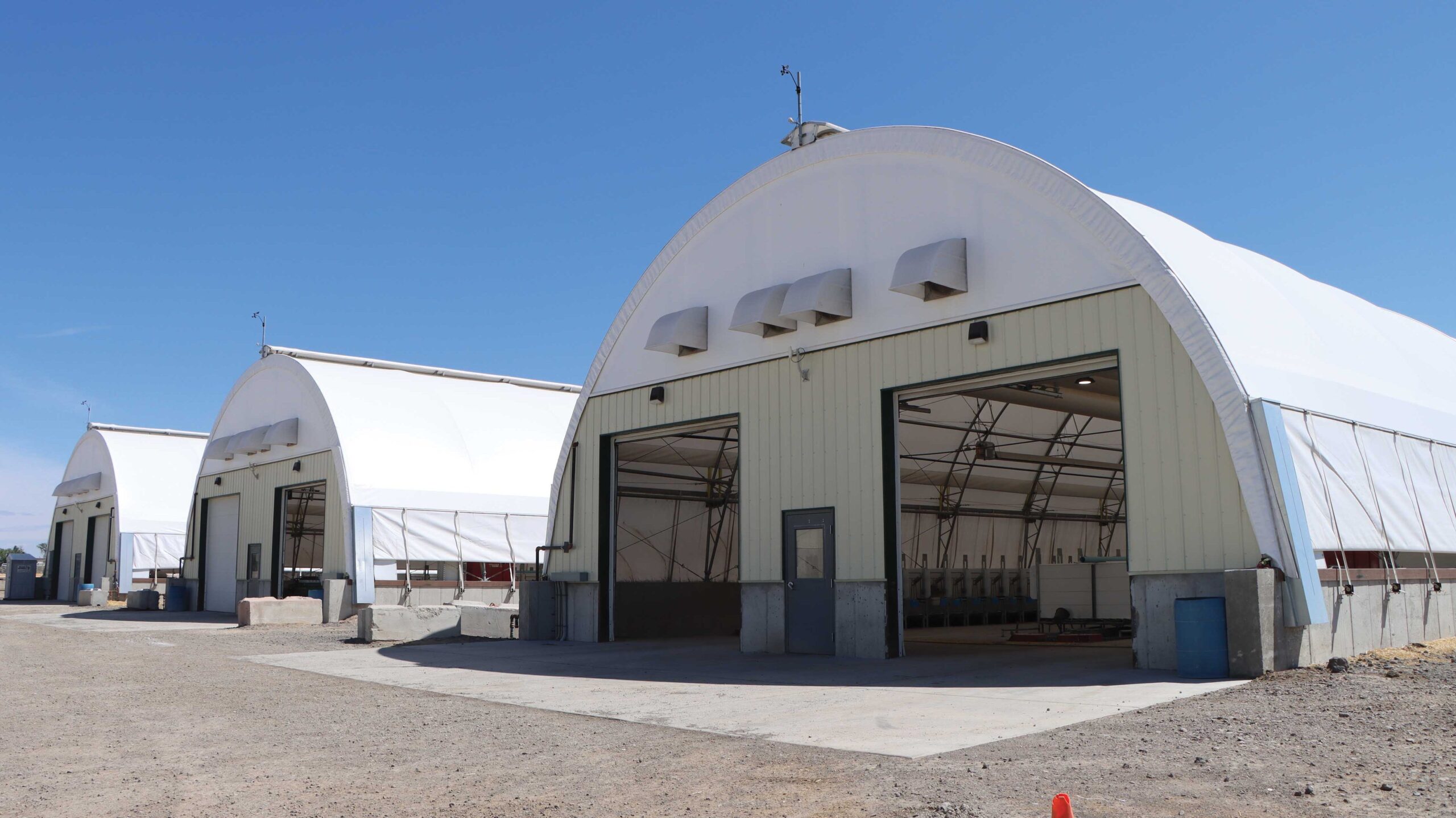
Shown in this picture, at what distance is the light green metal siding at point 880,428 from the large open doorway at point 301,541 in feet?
46.1

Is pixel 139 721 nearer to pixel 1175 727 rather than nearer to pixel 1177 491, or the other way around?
pixel 1175 727

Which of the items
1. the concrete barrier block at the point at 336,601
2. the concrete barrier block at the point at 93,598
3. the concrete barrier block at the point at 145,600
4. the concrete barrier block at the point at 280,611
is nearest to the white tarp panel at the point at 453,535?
the concrete barrier block at the point at 336,601

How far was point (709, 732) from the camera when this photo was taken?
9.52m

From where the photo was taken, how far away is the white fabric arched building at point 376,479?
2952 cm

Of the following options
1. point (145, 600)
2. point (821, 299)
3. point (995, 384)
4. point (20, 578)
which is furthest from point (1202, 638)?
point (20, 578)

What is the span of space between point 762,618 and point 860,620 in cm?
202

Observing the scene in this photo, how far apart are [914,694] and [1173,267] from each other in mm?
5826

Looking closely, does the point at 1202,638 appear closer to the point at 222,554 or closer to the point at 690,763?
the point at 690,763

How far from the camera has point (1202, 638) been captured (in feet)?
40.2

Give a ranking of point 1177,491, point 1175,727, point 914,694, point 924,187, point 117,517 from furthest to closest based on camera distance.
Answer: point 117,517, point 924,187, point 1177,491, point 914,694, point 1175,727

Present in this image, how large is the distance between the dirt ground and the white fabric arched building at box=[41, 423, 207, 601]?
3522 cm

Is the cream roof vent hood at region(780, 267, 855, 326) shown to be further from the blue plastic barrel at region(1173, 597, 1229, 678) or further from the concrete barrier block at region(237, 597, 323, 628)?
the concrete barrier block at region(237, 597, 323, 628)

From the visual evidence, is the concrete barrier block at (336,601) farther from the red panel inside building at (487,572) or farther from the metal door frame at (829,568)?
the metal door frame at (829,568)

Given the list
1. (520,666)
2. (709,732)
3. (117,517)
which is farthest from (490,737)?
(117,517)
